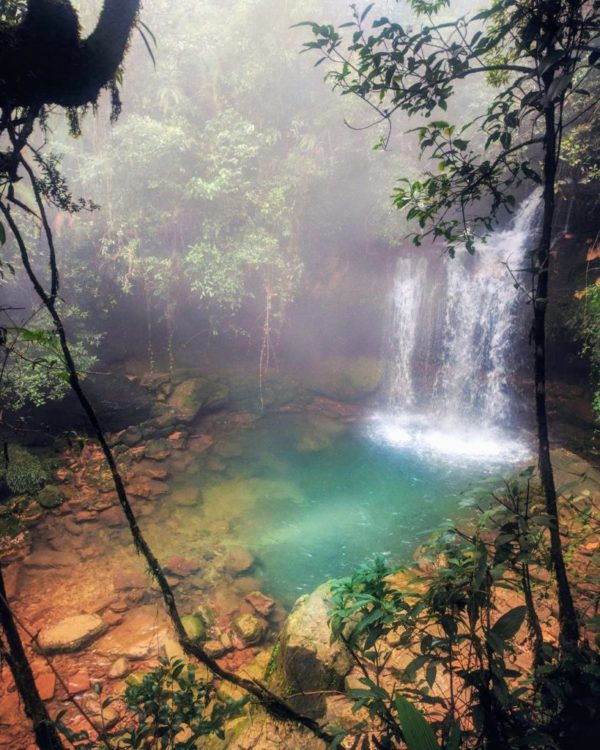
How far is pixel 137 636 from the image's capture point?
5.35m

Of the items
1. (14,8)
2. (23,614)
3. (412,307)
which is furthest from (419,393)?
(14,8)

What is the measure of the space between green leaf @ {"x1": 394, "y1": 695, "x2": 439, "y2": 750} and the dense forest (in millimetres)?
10

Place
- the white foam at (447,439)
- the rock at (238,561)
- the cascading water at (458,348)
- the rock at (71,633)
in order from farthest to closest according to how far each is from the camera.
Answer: the cascading water at (458,348)
the white foam at (447,439)
the rock at (238,561)
the rock at (71,633)

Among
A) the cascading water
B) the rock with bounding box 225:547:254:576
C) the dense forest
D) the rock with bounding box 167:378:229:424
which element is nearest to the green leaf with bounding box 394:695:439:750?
the dense forest

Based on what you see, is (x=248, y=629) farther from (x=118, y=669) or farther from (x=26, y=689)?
(x=26, y=689)

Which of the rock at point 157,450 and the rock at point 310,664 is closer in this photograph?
the rock at point 310,664

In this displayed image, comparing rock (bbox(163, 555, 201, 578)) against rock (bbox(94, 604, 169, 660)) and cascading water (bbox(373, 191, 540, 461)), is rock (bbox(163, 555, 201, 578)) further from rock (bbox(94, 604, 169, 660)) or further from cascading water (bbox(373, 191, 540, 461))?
cascading water (bbox(373, 191, 540, 461))

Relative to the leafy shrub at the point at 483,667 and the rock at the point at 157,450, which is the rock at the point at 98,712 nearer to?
the leafy shrub at the point at 483,667

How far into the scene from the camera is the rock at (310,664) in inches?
141

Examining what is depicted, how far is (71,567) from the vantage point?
6.59 meters

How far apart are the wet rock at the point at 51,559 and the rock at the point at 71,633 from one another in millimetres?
1367

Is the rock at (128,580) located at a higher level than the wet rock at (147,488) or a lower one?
lower

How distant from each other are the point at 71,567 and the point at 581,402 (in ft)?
38.4

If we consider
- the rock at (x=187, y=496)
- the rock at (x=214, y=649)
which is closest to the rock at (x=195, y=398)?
the rock at (x=187, y=496)
